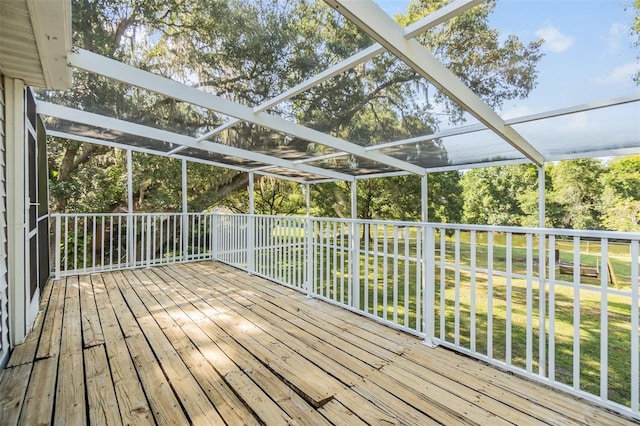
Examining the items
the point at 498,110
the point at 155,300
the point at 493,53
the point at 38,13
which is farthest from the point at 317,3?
the point at 155,300

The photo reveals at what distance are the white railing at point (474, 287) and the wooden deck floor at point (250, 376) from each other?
27 centimetres

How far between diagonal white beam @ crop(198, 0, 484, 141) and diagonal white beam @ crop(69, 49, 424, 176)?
24cm

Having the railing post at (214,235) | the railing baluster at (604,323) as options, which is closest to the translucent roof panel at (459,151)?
the railing baluster at (604,323)

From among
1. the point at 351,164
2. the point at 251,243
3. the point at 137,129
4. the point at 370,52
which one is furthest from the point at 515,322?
the point at 137,129

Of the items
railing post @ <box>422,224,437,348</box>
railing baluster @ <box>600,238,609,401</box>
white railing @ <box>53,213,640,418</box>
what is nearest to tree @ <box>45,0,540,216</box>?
white railing @ <box>53,213,640,418</box>

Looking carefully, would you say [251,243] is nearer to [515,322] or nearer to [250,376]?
[250,376]

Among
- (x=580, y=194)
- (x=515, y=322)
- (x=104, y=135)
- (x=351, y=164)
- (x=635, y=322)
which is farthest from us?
(x=580, y=194)

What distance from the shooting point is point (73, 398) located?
1.80 m

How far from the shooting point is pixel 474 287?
227 cm

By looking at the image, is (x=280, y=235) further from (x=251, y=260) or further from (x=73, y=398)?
(x=73, y=398)

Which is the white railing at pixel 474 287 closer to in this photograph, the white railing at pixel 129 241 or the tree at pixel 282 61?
the white railing at pixel 129 241

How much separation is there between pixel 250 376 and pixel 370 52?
2.56 m

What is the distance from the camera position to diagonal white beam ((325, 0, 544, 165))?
1759mm

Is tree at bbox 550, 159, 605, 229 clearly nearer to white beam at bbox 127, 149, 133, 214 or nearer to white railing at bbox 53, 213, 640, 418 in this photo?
white railing at bbox 53, 213, 640, 418
